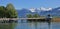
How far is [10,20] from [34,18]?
8305 millimetres

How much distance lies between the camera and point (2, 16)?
53.8 m

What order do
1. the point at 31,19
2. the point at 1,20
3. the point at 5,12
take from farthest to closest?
the point at 31,19 < the point at 5,12 < the point at 1,20

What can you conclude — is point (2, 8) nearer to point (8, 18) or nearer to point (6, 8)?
point (6, 8)

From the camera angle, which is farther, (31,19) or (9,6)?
(31,19)

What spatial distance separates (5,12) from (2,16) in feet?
8.01

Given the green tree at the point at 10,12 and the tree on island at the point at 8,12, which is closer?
the green tree at the point at 10,12

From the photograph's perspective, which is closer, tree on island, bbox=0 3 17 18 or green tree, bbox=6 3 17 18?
green tree, bbox=6 3 17 18

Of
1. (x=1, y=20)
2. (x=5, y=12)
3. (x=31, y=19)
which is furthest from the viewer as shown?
(x=31, y=19)

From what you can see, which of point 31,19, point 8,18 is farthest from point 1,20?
point 31,19

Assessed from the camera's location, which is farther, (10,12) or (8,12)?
(8,12)

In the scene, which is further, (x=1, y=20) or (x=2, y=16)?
(x=2, y=16)

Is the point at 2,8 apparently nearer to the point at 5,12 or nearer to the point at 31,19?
the point at 5,12

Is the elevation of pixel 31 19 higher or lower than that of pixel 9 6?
lower

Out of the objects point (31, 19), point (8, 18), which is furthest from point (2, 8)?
point (31, 19)
